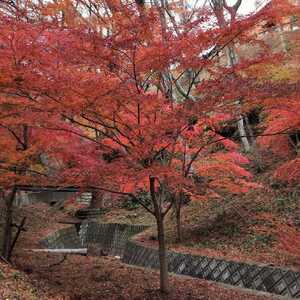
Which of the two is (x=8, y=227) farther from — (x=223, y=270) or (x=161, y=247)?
(x=223, y=270)

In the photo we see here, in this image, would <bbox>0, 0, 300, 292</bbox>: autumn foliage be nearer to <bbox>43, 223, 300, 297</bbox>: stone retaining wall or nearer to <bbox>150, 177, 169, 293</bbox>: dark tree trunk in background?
<bbox>150, 177, 169, 293</bbox>: dark tree trunk in background

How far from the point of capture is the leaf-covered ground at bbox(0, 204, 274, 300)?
22.4ft

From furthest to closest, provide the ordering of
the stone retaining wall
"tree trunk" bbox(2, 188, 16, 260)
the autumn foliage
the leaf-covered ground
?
1. "tree trunk" bbox(2, 188, 16, 260)
2. the stone retaining wall
3. the leaf-covered ground
4. the autumn foliage

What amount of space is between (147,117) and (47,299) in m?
3.65

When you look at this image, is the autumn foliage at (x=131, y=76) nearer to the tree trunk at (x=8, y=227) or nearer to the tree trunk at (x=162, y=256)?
the tree trunk at (x=162, y=256)

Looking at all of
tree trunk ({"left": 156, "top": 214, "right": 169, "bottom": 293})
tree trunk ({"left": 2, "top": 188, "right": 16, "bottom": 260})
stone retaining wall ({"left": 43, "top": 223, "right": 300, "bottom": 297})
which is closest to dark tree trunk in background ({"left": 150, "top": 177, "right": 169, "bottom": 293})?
tree trunk ({"left": 156, "top": 214, "right": 169, "bottom": 293})

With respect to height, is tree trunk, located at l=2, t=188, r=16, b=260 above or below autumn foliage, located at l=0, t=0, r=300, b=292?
below

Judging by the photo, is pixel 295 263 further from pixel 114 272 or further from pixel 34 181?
pixel 34 181

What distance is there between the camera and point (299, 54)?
1279cm

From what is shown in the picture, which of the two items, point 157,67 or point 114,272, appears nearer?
point 157,67

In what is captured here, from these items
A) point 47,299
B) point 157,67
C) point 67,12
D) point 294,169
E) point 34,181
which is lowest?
point 47,299

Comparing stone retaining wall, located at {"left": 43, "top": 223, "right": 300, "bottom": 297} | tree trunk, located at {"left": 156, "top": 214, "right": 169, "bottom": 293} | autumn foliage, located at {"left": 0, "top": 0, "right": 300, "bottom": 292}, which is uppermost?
autumn foliage, located at {"left": 0, "top": 0, "right": 300, "bottom": 292}

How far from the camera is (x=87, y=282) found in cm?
890

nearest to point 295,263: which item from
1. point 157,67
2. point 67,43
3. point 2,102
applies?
point 157,67
